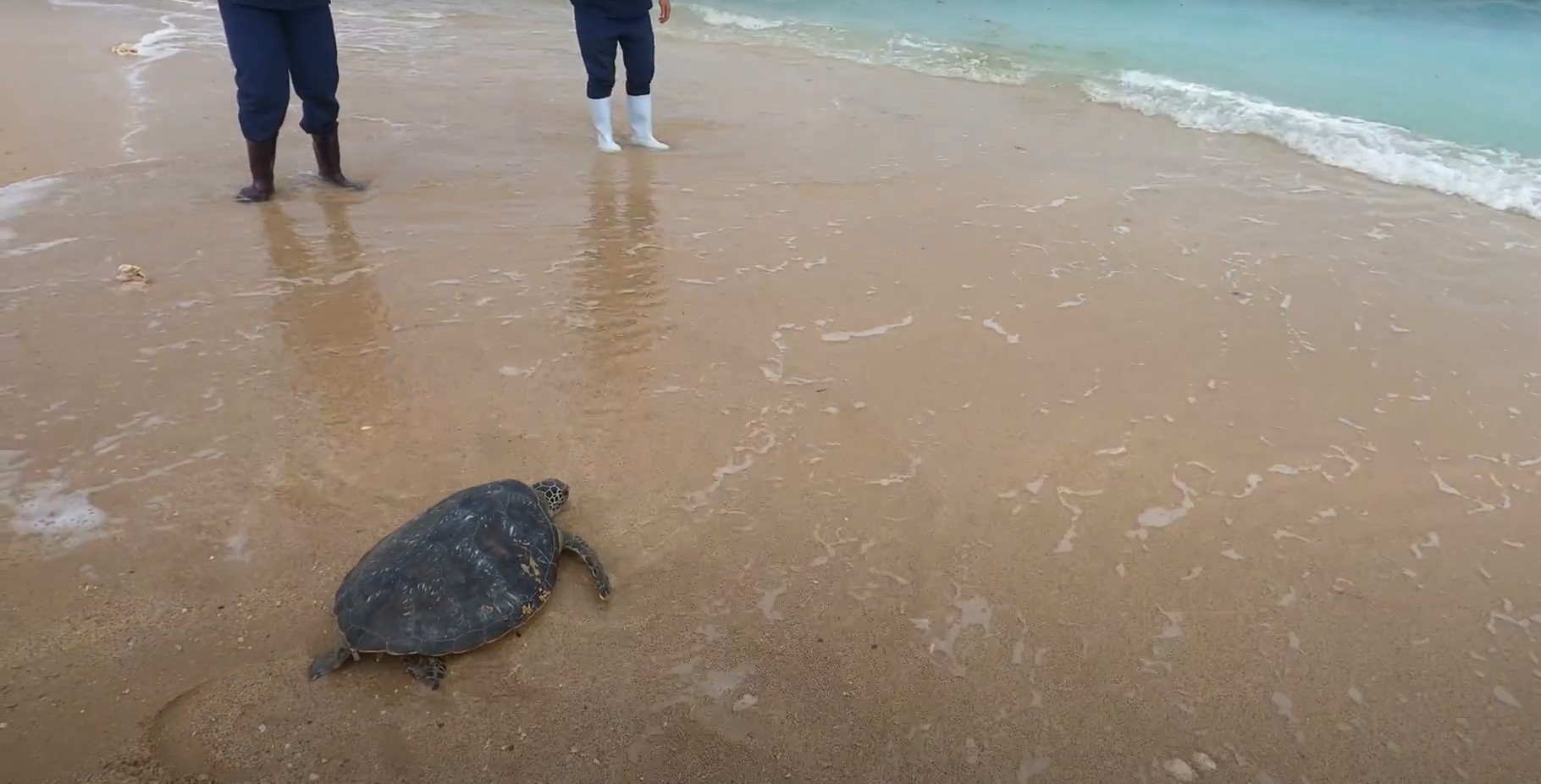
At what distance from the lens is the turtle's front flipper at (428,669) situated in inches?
89.4

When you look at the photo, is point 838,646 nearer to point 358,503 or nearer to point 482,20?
point 358,503

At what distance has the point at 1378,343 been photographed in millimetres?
4230

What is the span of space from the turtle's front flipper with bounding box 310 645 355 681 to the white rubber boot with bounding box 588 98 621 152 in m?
4.61

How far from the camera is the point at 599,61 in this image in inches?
241

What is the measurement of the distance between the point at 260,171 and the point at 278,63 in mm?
592

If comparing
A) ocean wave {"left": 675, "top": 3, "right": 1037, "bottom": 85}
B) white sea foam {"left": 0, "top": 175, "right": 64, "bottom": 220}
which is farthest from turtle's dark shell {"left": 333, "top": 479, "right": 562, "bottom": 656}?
ocean wave {"left": 675, "top": 3, "right": 1037, "bottom": 85}

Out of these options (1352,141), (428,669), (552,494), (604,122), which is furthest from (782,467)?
(1352,141)

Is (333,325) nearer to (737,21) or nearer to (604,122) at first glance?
(604,122)

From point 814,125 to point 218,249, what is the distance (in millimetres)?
4271

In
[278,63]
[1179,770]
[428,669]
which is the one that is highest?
[278,63]

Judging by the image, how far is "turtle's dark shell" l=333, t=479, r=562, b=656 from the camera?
2.28 meters

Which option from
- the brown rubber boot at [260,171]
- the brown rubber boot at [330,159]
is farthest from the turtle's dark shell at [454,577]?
the brown rubber boot at [330,159]

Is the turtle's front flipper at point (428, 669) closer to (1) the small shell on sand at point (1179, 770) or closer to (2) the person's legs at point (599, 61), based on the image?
(1) the small shell on sand at point (1179, 770)

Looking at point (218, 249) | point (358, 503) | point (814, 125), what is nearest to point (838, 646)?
point (358, 503)
